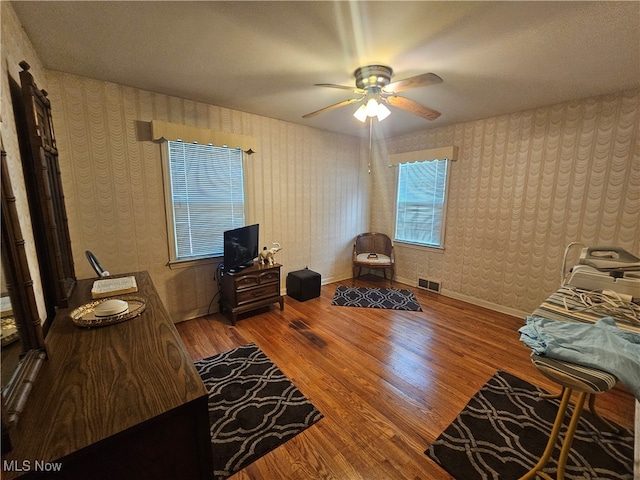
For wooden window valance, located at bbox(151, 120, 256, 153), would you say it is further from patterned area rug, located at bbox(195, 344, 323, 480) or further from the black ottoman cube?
patterned area rug, located at bbox(195, 344, 323, 480)

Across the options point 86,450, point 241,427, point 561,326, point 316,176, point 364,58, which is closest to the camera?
point 86,450

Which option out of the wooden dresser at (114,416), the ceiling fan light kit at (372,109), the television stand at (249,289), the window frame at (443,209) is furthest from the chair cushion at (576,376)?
the window frame at (443,209)

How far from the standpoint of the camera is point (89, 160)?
7.74ft

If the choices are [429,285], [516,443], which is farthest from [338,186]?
[516,443]

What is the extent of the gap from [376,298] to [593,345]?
9.10ft

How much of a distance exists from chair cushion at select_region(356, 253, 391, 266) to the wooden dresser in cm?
330

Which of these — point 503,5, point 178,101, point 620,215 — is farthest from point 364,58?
point 620,215

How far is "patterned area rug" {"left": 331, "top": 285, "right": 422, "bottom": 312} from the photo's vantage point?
3.53 metres

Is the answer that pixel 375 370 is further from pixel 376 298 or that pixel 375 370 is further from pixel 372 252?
pixel 372 252

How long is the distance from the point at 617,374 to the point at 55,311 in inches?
104

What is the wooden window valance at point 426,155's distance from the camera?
140 inches

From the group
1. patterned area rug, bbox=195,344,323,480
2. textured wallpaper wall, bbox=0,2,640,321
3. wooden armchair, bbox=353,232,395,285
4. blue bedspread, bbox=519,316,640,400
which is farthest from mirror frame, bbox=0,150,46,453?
wooden armchair, bbox=353,232,395,285

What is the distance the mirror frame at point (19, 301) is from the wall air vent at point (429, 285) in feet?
13.5

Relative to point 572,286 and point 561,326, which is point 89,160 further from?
point 572,286
